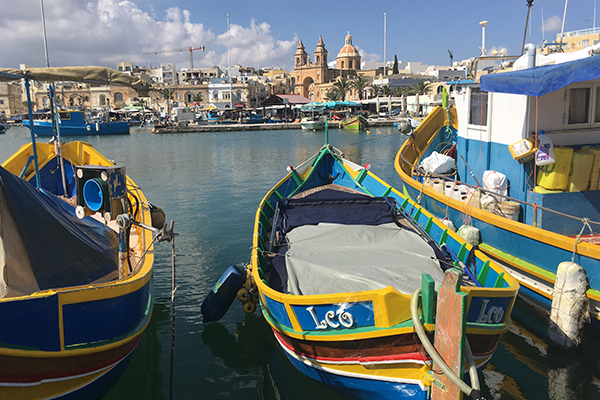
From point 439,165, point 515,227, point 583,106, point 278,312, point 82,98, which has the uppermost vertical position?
point 82,98

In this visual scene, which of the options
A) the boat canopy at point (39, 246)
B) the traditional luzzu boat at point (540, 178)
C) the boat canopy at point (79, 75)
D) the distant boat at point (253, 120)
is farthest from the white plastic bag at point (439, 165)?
the distant boat at point (253, 120)

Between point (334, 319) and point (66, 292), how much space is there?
2878 millimetres

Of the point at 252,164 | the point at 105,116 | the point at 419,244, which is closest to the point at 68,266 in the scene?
the point at 419,244

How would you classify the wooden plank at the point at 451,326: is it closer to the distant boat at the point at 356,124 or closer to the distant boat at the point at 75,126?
the distant boat at the point at 356,124

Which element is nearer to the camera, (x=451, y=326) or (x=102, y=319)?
(x=451, y=326)

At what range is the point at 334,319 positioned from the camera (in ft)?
16.1

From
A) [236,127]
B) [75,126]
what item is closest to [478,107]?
[236,127]

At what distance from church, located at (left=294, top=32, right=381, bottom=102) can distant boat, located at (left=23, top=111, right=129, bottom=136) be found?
2242 inches

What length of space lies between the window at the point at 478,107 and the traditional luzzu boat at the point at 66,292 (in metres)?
7.53

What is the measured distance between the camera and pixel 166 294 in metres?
9.11

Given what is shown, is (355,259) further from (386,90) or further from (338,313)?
(386,90)

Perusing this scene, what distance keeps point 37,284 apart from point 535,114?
8401mm

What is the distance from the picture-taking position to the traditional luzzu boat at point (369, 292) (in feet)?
15.0

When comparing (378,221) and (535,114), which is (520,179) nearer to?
(535,114)
